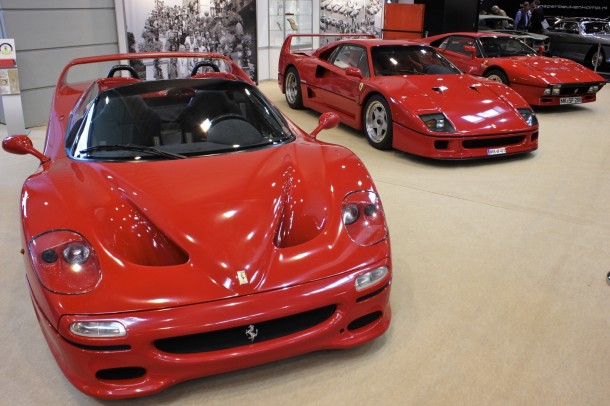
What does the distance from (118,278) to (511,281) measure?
77.4 inches

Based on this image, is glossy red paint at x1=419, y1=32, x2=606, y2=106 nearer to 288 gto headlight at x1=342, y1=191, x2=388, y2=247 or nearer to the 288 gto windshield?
the 288 gto windshield

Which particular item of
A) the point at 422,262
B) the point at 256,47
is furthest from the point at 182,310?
the point at 256,47

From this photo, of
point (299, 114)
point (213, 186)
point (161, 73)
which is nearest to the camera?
point (213, 186)

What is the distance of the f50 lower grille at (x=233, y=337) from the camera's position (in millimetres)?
1700

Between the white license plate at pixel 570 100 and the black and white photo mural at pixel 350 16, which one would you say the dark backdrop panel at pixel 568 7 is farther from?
the white license plate at pixel 570 100

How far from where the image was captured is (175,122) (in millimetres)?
2717

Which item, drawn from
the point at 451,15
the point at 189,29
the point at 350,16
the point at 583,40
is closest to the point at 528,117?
the point at 189,29

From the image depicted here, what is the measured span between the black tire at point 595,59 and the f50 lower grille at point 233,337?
1073 centimetres

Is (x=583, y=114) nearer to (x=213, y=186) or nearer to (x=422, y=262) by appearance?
(x=422, y=262)

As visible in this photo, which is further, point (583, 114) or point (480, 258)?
point (583, 114)

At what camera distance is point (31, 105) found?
20.4 feet

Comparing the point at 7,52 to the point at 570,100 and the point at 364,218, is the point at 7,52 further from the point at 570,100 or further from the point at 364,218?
the point at 570,100

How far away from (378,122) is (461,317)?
10.2ft

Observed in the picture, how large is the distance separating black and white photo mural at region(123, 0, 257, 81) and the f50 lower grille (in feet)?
20.9
